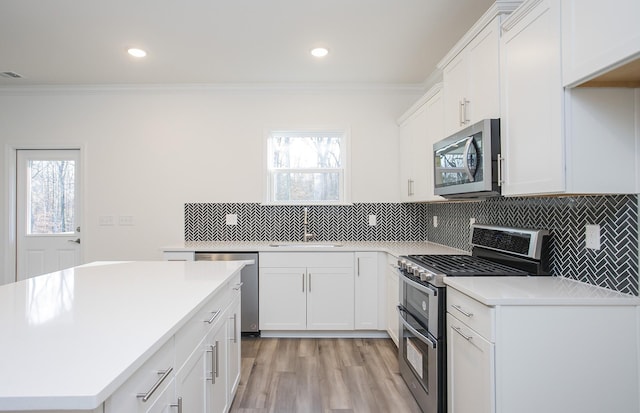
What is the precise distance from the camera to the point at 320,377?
268cm

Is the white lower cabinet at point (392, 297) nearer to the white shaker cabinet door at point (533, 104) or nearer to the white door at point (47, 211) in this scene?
the white shaker cabinet door at point (533, 104)

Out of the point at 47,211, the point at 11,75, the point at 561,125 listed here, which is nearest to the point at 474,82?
the point at 561,125

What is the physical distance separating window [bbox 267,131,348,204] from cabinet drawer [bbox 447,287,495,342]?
237cm

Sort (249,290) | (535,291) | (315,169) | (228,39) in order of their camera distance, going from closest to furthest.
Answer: (535,291)
(228,39)
(249,290)
(315,169)

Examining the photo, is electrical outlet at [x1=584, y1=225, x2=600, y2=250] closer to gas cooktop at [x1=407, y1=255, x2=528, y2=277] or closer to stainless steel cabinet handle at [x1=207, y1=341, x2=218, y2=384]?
gas cooktop at [x1=407, y1=255, x2=528, y2=277]

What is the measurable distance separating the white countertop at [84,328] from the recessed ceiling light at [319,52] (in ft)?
7.00

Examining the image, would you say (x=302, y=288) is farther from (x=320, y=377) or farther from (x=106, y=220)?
(x=106, y=220)

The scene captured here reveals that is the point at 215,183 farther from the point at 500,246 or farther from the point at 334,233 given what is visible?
the point at 500,246

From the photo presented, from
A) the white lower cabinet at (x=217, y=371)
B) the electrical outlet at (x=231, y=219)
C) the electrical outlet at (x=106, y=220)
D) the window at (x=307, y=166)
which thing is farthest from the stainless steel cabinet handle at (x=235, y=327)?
the electrical outlet at (x=106, y=220)

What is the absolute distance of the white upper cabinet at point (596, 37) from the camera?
3.86 feet

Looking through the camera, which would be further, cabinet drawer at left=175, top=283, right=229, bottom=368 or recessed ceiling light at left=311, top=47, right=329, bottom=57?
recessed ceiling light at left=311, top=47, right=329, bottom=57

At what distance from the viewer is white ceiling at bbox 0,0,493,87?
8.27ft

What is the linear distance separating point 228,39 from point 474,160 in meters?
2.13

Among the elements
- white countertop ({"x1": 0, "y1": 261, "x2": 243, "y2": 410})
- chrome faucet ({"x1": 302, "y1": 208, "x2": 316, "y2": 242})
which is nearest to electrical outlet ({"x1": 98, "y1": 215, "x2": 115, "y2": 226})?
chrome faucet ({"x1": 302, "y1": 208, "x2": 316, "y2": 242})
